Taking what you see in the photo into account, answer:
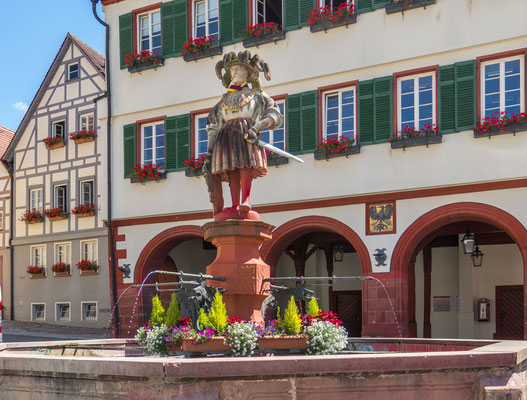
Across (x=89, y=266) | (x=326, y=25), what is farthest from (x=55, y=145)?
(x=326, y=25)

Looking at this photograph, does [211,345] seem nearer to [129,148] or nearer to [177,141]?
A: [177,141]

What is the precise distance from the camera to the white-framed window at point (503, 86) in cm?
1434

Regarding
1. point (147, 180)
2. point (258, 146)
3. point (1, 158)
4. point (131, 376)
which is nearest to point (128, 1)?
point (147, 180)

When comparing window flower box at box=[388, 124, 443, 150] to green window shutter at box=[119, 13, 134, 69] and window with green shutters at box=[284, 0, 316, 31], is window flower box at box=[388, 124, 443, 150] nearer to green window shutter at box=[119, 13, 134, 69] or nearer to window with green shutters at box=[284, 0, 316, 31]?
window with green shutters at box=[284, 0, 316, 31]

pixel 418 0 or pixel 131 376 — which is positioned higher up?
pixel 418 0

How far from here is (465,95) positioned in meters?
14.8

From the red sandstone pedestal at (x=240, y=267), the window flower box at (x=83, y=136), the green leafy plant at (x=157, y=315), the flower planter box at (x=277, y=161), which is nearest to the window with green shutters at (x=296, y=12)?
the flower planter box at (x=277, y=161)

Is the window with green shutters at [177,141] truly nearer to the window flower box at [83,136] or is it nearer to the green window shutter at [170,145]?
the green window shutter at [170,145]

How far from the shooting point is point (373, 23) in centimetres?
1598

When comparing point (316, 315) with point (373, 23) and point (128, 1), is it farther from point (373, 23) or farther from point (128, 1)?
point (128, 1)

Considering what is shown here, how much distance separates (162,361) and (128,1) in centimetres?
1580

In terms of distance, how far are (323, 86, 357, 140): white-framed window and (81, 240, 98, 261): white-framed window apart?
10576 mm

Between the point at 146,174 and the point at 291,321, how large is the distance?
456 inches

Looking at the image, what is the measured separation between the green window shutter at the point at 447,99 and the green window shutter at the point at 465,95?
93 millimetres
